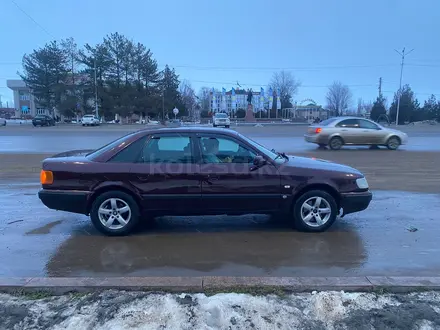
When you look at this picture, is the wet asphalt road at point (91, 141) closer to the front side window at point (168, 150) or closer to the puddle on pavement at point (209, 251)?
the puddle on pavement at point (209, 251)

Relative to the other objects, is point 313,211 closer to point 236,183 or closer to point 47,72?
point 236,183

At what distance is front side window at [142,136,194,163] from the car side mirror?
0.89 metres

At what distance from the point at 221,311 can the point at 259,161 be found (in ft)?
7.63

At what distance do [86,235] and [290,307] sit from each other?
10.5 feet

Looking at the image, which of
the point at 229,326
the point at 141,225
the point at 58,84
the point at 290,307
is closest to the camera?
the point at 229,326

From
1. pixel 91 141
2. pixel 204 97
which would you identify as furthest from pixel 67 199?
pixel 204 97

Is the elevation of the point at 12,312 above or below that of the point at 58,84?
below

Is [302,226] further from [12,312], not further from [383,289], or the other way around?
[12,312]

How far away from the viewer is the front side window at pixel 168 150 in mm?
5016

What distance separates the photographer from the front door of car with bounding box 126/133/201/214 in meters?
4.93

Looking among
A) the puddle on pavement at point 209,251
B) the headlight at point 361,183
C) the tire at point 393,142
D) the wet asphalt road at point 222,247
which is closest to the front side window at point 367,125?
the tire at point 393,142

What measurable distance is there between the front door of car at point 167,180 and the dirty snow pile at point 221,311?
1.72 metres

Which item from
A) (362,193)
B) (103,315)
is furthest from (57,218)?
(362,193)

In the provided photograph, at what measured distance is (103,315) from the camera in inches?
120
